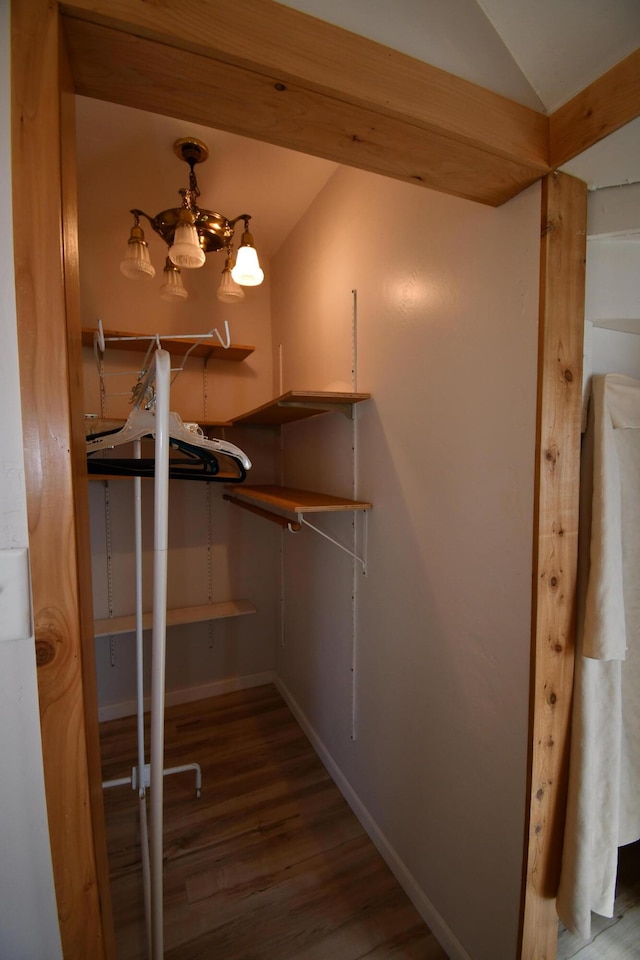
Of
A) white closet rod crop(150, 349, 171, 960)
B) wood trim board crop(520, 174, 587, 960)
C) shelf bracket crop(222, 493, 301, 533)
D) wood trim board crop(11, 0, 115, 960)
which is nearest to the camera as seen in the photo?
wood trim board crop(11, 0, 115, 960)

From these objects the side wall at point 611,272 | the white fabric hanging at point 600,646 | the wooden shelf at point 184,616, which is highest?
Result: the side wall at point 611,272

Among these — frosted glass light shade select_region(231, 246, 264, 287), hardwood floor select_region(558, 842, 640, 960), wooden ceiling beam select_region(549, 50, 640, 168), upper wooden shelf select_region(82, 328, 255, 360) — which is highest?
frosted glass light shade select_region(231, 246, 264, 287)

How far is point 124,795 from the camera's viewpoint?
6.01 feet

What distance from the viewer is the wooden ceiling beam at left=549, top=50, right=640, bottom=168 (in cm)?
72

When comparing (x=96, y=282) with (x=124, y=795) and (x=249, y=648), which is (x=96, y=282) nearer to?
(x=249, y=648)

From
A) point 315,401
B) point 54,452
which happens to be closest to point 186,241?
point 315,401

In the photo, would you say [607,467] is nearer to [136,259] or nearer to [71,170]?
[71,170]

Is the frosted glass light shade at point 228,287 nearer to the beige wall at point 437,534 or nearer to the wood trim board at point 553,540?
the beige wall at point 437,534

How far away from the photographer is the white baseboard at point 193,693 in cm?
237

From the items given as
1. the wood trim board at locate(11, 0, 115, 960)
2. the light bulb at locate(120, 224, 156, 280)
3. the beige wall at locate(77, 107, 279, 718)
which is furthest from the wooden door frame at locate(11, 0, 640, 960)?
the beige wall at locate(77, 107, 279, 718)

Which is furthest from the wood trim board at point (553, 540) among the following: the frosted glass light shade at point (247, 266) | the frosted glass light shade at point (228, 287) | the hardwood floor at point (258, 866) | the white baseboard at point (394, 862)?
the frosted glass light shade at point (228, 287)

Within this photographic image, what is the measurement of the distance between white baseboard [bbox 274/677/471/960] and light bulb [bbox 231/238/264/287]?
7.43 ft

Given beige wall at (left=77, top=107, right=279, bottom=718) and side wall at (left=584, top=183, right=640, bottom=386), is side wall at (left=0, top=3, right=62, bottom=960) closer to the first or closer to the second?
side wall at (left=584, top=183, right=640, bottom=386)

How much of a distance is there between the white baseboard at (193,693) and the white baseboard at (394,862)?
2.01 ft
